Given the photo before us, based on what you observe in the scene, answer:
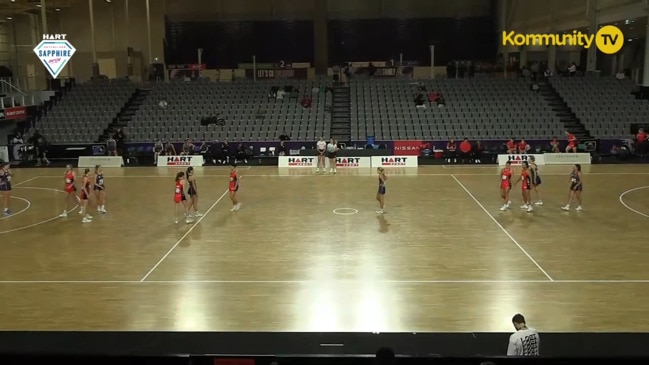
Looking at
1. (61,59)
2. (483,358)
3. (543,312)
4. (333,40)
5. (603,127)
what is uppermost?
(333,40)

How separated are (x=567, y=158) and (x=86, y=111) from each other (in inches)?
1049

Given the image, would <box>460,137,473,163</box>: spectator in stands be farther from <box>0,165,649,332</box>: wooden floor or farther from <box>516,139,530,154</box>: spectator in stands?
<box>0,165,649,332</box>: wooden floor

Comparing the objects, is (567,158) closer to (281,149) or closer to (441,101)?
(441,101)

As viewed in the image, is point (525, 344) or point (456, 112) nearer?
point (525, 344)

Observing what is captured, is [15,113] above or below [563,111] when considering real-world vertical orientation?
above

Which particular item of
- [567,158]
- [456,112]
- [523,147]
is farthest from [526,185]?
[456,112]

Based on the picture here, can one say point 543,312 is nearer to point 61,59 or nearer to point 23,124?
point 61,59

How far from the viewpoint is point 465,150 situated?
28.6 metres

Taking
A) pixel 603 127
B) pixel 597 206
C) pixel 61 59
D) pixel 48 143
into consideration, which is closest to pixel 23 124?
pixel 48 143

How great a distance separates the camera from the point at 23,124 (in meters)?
32.7

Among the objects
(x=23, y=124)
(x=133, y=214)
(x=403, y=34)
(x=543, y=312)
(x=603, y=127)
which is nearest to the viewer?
(x=543, y=312)

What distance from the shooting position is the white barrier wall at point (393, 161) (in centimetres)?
2736

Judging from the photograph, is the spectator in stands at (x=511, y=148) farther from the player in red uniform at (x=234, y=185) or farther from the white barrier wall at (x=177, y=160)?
the player in red uniform at (x=234, y=185)

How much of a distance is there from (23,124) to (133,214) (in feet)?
61.7
